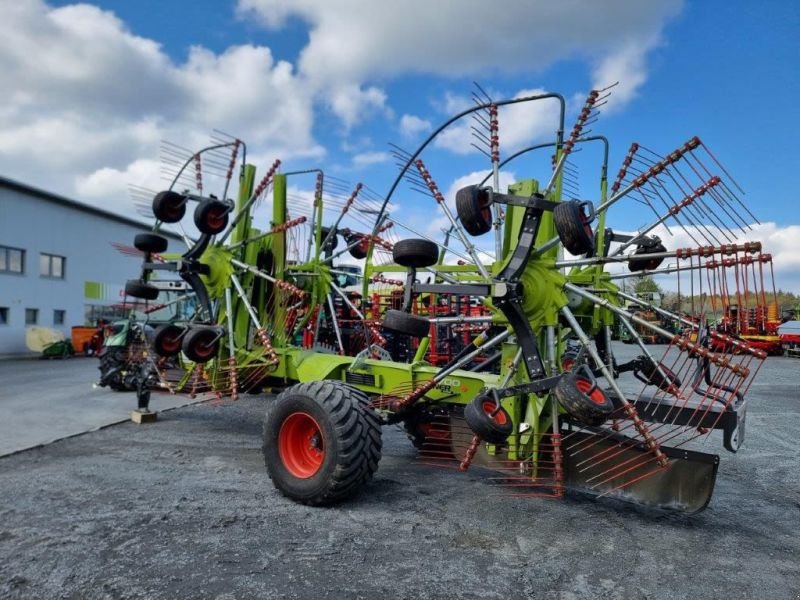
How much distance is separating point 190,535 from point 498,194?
313cm

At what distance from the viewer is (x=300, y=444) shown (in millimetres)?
5102

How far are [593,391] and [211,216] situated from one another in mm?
4716

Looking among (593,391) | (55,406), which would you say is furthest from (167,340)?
(593,391)

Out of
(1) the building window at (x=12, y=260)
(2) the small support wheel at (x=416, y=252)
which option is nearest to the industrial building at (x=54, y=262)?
(1) the building window at (x=12, y=260)

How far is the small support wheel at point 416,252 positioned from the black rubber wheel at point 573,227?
1001 millimetres

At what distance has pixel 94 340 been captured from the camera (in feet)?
72.0

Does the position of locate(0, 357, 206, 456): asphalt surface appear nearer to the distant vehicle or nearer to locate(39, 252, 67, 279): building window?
locate(39, 252, 67, 279): building window

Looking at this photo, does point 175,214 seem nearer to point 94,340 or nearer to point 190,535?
point 190,535

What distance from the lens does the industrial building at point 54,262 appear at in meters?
21.6

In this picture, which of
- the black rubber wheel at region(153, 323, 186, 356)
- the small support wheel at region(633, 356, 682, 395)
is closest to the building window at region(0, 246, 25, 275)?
the black rubber wheel at region(153, 323, 186, 356)

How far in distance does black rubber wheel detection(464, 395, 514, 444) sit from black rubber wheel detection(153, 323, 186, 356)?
13.4 feet

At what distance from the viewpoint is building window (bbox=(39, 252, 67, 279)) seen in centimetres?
2338

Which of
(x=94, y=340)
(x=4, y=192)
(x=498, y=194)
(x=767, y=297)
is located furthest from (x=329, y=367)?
(x=4, y=192)

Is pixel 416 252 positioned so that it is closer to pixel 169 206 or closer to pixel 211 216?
pixel 211 216
